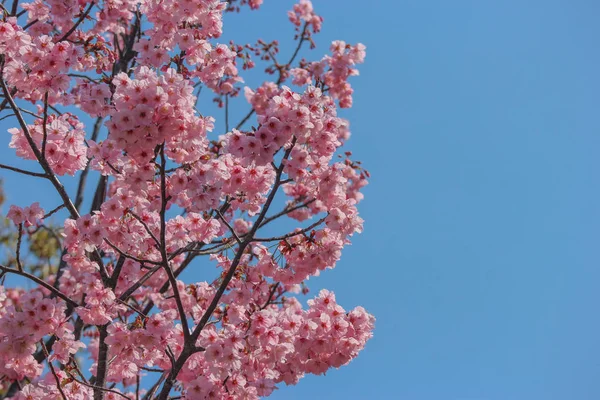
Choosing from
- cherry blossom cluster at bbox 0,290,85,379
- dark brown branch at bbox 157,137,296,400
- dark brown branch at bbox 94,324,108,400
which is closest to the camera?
cherry blossom cluster at bbox 0,290,85,379

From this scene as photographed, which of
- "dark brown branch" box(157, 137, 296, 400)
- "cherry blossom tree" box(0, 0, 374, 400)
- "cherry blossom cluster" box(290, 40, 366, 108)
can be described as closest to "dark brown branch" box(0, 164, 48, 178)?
"cherry blossom tree" box(0, 0, 374, 400)

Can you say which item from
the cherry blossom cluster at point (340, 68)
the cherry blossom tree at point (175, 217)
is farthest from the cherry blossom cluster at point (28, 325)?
the cherry blossom cluster at point (340, 68)

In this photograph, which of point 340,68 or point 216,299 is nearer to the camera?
point 216,299

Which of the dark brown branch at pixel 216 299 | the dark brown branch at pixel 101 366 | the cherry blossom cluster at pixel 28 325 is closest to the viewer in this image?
the cherry blossom cluster at pixel 28 325

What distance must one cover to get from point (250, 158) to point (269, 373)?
2.19m

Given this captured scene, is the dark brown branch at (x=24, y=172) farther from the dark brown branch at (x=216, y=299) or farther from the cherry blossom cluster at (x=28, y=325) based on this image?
the dark brown branch at (x=216, y=299)

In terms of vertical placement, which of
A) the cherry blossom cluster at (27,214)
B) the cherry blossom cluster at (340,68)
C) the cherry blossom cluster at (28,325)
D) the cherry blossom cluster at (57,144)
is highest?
the cherry blossom cluster at (340,68)

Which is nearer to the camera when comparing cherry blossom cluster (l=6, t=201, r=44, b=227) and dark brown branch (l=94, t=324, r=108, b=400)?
cherry blossom cluster (l=6, t=201, r=44, b=227)

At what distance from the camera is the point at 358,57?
350 inches

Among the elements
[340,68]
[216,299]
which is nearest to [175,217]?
[216,299]

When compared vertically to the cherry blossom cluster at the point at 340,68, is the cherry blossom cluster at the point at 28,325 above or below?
below

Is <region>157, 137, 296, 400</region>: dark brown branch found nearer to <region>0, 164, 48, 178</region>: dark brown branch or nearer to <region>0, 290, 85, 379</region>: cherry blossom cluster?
<region>0, 290, 85, 379</region>: cherry blossom cluster

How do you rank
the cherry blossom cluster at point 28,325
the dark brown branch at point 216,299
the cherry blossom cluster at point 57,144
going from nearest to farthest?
the cherry blossom cluster at point 28,325 → the dark brown branch at point 216,299 → the cherry blossom cluster at point 57,144

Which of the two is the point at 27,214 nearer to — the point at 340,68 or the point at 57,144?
the point at 57,144
